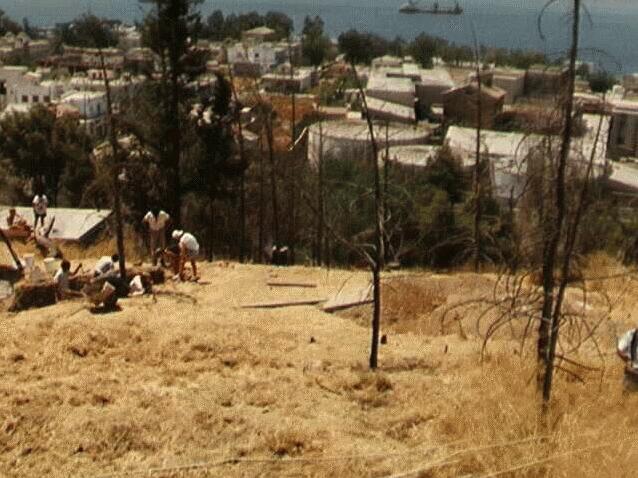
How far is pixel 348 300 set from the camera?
33.6 ft

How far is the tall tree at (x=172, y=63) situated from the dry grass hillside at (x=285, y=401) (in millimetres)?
9438

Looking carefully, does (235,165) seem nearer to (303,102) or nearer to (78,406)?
(78,406)

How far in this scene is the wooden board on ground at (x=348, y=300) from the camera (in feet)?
33.2

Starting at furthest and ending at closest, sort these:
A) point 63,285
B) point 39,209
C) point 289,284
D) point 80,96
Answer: point 80,96
point 39,209
point 289,284
point 63,285

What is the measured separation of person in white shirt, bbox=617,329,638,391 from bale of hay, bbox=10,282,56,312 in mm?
6996

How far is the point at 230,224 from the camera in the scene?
71.0 ft

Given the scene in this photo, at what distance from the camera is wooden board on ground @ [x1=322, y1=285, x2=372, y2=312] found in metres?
10.1

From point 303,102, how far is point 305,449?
39.2m

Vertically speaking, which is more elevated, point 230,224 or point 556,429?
point 556,429

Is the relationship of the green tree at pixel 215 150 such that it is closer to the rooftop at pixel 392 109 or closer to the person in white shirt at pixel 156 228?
the person in white shirt at pixel 156 228

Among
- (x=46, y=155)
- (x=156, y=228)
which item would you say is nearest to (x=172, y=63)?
(x=156, y=228)

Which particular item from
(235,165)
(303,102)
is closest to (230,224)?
(235,165)

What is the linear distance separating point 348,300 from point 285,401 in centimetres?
361

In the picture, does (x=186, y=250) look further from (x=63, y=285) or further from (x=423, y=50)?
(x=423, y=50)
